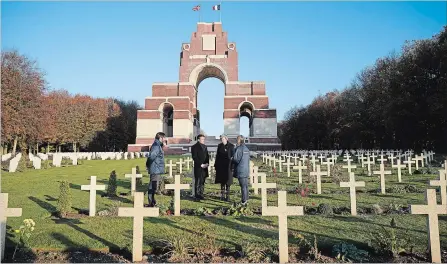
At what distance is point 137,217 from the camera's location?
452 centimetres

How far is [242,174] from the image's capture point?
7695 millimetres

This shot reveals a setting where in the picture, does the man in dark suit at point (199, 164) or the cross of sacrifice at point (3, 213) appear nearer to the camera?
the cross of sacrifice at point (3, 213)

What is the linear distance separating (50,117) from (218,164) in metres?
26.4

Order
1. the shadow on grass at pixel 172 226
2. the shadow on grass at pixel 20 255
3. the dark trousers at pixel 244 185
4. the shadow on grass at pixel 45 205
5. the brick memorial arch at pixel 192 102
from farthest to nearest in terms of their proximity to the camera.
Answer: the brick memorial arch at pixel 192 102, the dark trousers at pixel 244 185, the shadow on grass at pixel 45 205, the shadow on grass at pixel 172 226, the shadow on grass at pixel 20 255

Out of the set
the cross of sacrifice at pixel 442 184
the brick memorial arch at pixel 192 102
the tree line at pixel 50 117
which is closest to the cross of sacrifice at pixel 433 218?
the cross of sacrifice at pixel 442 184

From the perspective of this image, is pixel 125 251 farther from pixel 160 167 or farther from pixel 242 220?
pixel 160 167

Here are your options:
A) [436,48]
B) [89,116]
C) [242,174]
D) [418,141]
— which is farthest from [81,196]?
[89,116]

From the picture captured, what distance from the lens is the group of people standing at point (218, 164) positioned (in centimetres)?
777

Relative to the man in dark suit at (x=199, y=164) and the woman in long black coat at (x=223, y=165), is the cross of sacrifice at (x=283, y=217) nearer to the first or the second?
the woman in long black coat at (x=223, y=165)

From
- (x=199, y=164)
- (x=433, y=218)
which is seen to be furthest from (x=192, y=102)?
(x=433, y=218)

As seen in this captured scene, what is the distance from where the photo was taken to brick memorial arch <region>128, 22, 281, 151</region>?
41031 mm

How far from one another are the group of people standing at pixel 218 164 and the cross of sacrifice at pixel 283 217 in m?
3.08

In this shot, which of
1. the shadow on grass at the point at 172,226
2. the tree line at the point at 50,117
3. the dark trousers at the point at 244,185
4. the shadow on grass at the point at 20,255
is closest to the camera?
the shadow on grass at the point at 20,255

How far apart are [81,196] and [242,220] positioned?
5.27 m
